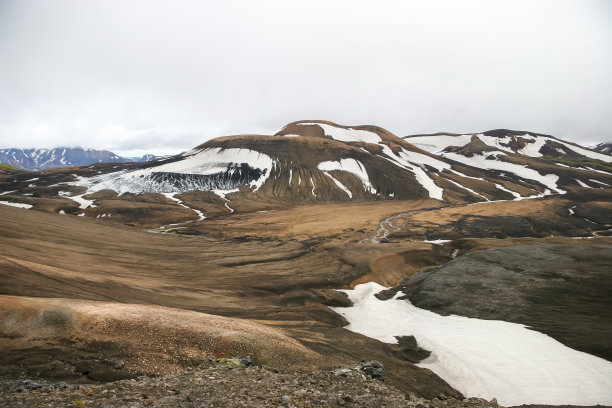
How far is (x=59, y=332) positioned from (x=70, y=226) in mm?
38641

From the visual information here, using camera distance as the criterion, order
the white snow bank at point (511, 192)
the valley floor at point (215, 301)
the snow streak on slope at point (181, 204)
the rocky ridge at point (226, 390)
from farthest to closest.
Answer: the white snow bank at point (511, 192)
the snow streak on slope at point (181, 204)
the valley floor at point (215, 301)
the rocky ridge at point (226, 390)

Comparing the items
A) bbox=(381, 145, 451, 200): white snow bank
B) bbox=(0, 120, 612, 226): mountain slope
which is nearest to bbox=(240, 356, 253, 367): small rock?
bbox=(0, 120, 612, 226): mountain slope

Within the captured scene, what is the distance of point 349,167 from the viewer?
168625 mm

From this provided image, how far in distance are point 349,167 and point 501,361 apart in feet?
493

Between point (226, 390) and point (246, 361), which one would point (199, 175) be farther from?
point (226, 390)

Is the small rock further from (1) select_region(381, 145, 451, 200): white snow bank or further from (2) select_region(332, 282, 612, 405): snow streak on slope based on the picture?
(1) select_region(381, 145, 451, 200): white snow bank

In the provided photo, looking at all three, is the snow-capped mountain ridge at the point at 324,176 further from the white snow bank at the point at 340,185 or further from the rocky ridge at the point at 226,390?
the rocky ridge at the point at 226,390

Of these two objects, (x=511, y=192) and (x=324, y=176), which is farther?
(x=324, y=176)

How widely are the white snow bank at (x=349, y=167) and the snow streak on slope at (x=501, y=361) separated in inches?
5195

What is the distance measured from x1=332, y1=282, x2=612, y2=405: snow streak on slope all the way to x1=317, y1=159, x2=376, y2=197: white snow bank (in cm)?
13195

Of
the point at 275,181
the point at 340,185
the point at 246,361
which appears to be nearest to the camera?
the point at 246,361

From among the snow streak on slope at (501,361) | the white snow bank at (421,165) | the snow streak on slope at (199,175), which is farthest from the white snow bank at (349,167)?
the snow streak on slope at (501,361)

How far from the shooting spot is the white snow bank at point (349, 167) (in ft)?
533

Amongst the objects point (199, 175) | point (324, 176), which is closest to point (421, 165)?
point (324, 176)
